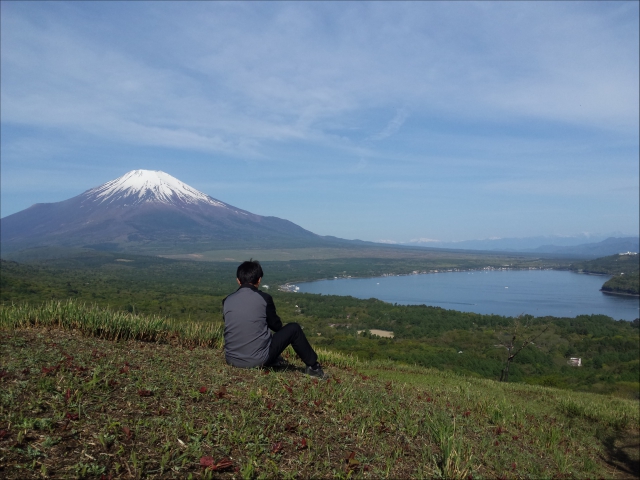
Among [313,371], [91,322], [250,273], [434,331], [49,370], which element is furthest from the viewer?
[434,331]

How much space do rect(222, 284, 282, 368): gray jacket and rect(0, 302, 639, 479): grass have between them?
0.60 ft

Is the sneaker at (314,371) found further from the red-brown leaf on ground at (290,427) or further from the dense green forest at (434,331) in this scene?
the dense green forest at (434,331)

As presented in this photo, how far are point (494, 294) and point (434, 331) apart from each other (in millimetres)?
46678

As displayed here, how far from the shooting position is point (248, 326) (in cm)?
454

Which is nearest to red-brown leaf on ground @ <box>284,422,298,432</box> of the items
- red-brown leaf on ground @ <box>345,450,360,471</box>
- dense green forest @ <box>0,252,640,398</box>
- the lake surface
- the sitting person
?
red-brown leaf on ground @ <box>345,450,360,471</box>

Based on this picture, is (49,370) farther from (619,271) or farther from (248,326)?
(619,271)

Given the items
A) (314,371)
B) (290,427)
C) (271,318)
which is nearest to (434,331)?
(314,371)

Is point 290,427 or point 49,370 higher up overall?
point 49,370

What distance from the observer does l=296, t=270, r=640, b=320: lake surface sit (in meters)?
66.4

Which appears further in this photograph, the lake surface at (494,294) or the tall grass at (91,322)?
the lake surface at (494,294)

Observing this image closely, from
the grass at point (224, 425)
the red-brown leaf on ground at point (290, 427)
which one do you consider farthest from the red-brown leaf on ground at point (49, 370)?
the red-brown leaf on ground at point (290, 427)

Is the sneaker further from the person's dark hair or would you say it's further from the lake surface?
the lake surface

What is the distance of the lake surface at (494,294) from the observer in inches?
2613

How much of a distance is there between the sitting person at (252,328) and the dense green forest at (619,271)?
3986 inches
